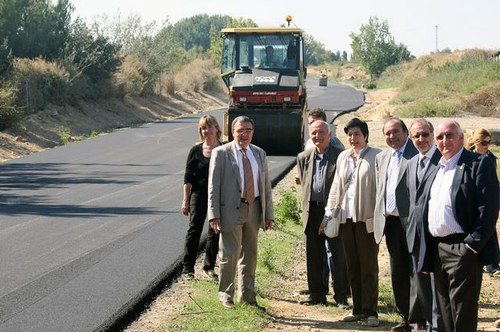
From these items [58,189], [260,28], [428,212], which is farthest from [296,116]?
[428,212]

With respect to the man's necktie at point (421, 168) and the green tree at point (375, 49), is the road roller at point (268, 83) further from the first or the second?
the green tree at point (375, 49)

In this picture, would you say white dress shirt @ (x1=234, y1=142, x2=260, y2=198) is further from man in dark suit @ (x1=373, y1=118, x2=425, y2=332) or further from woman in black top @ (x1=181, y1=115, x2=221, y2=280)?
man in dark suit @ (x1=373, y1=118, x2=425, y2=332)

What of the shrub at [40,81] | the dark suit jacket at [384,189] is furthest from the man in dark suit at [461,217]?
the shrub at [40,81]

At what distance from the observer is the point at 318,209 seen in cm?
979

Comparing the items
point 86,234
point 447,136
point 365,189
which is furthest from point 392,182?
point 86,234

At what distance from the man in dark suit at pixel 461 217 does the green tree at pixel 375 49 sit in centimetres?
12357

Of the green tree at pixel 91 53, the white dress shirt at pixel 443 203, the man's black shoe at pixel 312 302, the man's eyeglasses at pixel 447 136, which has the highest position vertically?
the green tree at pixel 91 53

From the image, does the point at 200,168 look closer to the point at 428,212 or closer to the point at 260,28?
the point at 428,212

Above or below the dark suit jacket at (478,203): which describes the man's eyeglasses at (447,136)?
above

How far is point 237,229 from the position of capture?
9.55 metres

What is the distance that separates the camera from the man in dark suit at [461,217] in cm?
692

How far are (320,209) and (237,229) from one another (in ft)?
2.78

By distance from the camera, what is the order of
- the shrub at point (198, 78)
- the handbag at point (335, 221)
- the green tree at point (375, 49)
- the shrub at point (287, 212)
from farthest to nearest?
the green tree at point (375, 49) → the shrub at point (198, 78) → the shrub at point (287, 212) → the handbag at point (335, 221)

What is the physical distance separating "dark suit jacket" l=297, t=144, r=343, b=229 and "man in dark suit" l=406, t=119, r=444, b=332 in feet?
5.21
